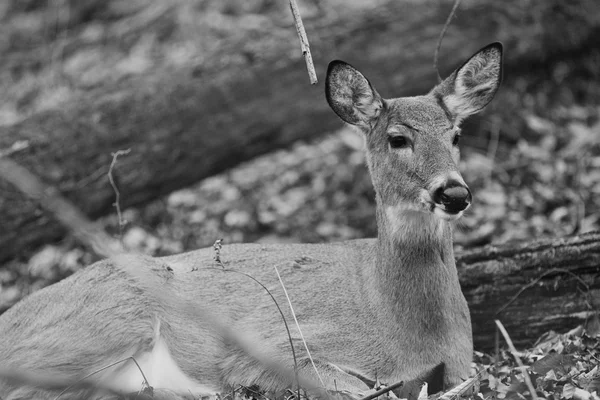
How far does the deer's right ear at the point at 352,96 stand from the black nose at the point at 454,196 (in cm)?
105

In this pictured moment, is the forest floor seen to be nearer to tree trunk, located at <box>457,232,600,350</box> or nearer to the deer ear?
tree trunk, located at <box>457,232,600,350</box>

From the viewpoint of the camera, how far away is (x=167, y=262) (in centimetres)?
638

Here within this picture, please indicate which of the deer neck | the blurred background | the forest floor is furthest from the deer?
the forest floor

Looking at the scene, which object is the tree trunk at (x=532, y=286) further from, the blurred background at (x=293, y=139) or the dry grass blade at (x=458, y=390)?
the dry grass blade at (x=458, y=390)

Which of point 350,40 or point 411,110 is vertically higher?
point 411,110

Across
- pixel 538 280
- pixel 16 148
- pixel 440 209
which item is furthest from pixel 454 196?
pixel 16 148

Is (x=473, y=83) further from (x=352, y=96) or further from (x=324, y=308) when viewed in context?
(x=324, y=308)

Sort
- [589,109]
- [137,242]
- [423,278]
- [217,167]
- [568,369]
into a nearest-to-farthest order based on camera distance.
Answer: [568,369] < [423,278] < [217,167] < [137,242] < [589,109]

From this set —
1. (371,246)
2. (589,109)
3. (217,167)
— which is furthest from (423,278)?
(589,109)

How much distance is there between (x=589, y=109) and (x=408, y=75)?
2697 mm

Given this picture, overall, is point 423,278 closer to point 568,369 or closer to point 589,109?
point 568,369

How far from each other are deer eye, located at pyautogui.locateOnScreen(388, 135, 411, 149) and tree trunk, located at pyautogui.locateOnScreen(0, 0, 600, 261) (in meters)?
3.60

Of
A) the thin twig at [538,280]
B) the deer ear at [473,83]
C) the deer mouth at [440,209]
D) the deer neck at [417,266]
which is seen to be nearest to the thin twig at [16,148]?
the deer neck at [417,266]

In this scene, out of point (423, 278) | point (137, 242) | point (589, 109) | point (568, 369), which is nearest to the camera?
point (568, 369)
